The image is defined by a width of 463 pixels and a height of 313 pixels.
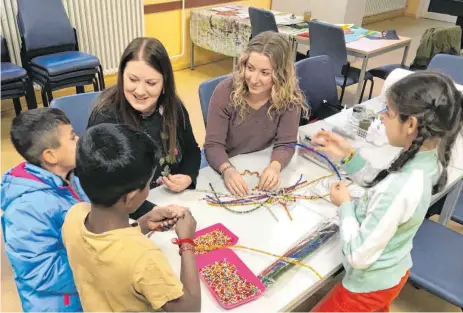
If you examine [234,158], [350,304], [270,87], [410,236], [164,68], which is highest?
[164,68]

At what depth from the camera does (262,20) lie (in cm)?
388

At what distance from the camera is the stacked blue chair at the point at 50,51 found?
319 centimetres

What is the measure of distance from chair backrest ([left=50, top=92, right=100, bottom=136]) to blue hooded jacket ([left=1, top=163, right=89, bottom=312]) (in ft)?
2.27

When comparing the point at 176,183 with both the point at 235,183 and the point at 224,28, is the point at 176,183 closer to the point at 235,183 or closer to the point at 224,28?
the point at 235,183

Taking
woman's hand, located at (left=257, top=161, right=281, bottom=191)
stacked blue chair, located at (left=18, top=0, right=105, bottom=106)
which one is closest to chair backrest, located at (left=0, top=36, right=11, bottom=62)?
stacked blue chair, located at (left=18, top=0, right=105, bottom=106)

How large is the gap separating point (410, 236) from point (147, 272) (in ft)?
2.44

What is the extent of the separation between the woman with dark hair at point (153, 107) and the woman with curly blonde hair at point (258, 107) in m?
0.14

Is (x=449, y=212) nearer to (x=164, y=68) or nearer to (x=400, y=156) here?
(x=400, y=156)

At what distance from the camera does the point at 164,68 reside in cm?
149

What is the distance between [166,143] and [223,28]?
10.1 feet

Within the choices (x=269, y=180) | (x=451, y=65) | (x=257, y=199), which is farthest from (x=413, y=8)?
(x=257, y=199)

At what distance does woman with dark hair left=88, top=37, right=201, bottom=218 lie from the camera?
1441 mm

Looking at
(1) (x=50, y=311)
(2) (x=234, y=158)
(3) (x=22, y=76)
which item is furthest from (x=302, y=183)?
(3) (x=22, y=76)

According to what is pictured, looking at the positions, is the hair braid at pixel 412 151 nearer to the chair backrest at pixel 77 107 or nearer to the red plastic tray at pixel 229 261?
the red plastic tray at pixel 229 261
